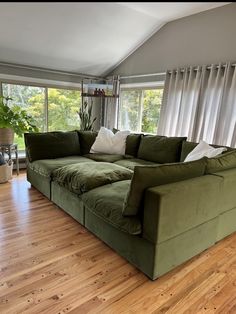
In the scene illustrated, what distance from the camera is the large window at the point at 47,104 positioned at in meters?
4.54

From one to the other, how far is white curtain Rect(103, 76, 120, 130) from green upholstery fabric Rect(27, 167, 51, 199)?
8.10ft

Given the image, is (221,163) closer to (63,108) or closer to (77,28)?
(77,28)

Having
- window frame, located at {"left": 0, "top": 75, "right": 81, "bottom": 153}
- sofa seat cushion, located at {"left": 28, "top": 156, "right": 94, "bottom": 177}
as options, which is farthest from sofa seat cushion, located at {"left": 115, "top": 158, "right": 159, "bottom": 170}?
window frame, located at {"left": 0, "top": 75, "right": 81, "bottom": 153}

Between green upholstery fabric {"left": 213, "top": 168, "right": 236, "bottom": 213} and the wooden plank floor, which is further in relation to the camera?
green upholstery fabric {"left": 213, "top": 168, "right": 236, "bottom": 213}

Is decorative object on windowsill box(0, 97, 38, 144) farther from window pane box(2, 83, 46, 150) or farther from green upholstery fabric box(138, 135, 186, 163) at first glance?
green upholstery fabric box(138, 135, 186, 163)

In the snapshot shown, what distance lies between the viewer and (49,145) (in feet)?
11.6

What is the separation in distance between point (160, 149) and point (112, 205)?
170 centimetres

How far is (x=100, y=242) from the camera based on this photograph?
7.43 ft

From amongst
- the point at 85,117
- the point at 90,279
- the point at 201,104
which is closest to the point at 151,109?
the point at 201,104

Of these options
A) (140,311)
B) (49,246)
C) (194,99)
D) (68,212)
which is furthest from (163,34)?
(140,311)

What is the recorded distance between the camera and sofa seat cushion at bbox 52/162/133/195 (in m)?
2.43

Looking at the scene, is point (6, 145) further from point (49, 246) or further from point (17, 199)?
point (49, 246)

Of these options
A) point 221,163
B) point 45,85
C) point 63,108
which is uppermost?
point 45,85

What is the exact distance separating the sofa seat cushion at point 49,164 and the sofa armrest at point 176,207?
1698 mm
